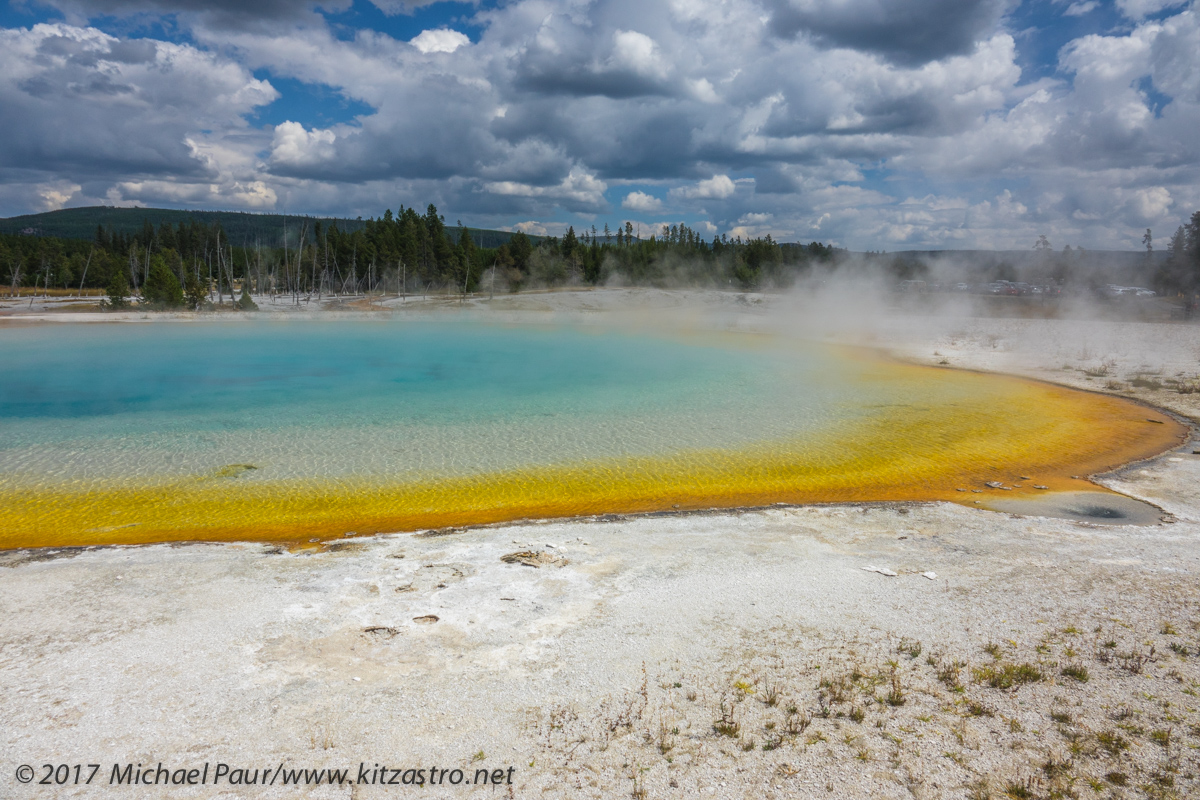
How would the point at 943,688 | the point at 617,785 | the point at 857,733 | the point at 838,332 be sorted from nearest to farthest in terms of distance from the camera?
the point at 617,785
the point at 857,733
the point at 943,688
the point at 838,332

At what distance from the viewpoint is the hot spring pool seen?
858 cm

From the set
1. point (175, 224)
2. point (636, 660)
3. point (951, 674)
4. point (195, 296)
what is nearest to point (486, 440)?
point (636, 660)

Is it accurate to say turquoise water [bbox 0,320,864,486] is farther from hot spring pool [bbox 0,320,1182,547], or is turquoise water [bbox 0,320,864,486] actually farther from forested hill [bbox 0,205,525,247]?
forested hill [bbox 0,205,525,247]

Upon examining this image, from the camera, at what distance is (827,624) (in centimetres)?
508

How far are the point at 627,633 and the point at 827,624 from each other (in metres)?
1.65

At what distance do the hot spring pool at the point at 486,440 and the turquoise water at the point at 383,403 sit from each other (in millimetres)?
82

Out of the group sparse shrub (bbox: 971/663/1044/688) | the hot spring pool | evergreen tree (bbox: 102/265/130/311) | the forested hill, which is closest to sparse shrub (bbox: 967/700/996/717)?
sparse shrub (bbox: 971/663/1044/688)

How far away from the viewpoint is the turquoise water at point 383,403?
10.8 metres

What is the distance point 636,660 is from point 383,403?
12.4m

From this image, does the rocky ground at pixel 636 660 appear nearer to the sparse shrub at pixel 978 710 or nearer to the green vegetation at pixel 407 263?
the sparse shrub at pixel 978 710

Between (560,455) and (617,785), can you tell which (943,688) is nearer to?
(617,785)

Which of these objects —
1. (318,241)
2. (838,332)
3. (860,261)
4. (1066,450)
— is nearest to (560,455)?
(1066,450)

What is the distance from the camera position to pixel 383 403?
15.5 m

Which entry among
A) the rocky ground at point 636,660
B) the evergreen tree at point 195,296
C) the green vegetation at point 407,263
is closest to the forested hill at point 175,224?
the green vegetation at point 407,263
